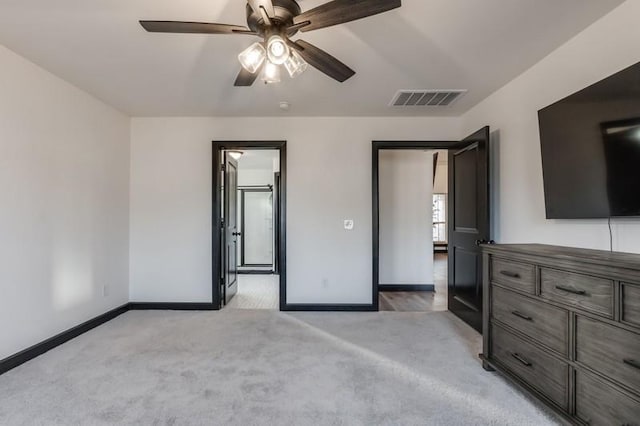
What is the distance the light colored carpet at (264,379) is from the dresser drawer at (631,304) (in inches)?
32.9

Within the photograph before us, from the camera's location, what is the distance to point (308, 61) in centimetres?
209

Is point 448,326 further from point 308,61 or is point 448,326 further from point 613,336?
point 308,61

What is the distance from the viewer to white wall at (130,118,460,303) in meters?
4.16

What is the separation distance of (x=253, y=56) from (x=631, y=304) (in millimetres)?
2223

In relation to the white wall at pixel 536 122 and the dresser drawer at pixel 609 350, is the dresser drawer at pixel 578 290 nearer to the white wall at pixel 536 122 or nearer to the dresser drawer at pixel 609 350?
the dresser drawer at pixel 609 350

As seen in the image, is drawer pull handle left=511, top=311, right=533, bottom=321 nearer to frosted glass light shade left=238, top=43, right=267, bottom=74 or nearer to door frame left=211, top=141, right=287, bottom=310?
frosted glass light shade left=238, top=43, right=267, bottom=74

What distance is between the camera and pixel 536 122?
2.73 metres

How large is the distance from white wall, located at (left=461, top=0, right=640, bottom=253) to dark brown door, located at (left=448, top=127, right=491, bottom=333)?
0.64 ft

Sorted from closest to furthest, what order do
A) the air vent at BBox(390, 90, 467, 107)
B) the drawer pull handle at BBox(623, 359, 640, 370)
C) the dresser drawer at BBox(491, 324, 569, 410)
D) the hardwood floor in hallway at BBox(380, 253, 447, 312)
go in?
the drawer pull handle at BBox(623, 359, 640, 370) → the dresser drawer at BBox(491, 324, 569, 410) → the air vent at BBox(390, 90, 467, 107) → the hardwood floor in hallway at BBox(380, 253, 447, 312)

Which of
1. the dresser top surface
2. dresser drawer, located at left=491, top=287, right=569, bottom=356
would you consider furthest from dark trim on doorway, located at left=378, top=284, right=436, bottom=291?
the dresser top surface

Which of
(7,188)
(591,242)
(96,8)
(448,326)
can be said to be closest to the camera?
(96,8)

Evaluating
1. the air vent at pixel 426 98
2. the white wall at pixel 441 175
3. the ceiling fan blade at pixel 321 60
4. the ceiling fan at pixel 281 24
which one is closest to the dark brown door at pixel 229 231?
the air vent at pixel 426 98

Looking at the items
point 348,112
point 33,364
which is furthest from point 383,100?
point 33,364

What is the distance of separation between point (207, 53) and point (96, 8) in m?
0.74
